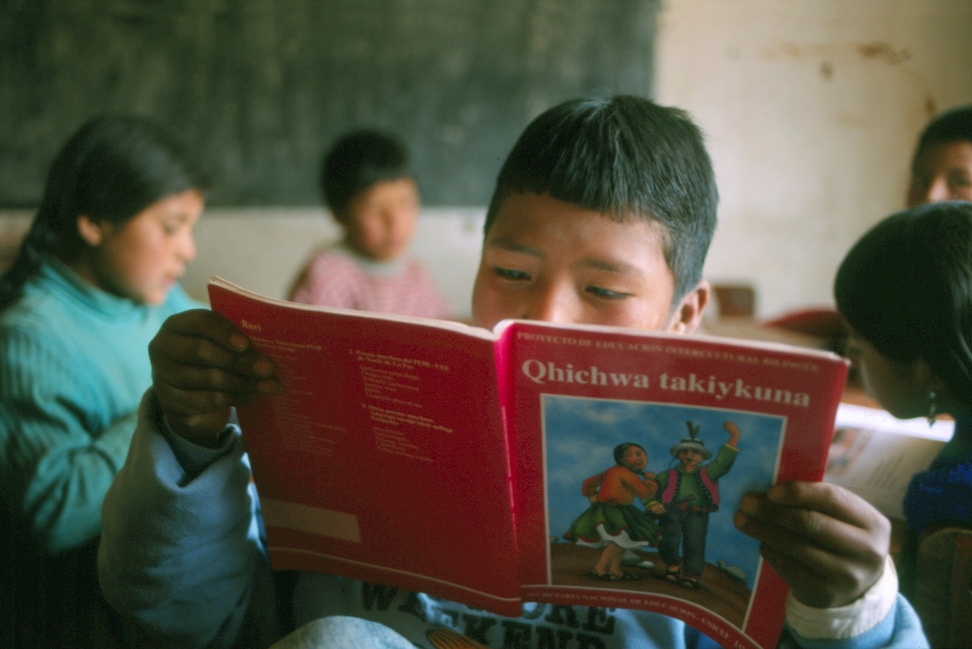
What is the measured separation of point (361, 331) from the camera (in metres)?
0.55

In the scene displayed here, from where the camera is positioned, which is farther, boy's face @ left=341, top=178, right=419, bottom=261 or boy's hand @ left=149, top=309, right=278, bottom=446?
boy's face @ left=341, top=178, right=419, bottom=261

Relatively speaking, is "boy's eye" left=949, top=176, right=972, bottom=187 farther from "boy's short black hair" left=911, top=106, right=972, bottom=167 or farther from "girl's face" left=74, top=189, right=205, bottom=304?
"girl's face" left=74, top=189, right=205, bottom=304

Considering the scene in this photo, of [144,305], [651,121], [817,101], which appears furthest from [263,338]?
[817,101]

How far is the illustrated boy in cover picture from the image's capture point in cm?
52

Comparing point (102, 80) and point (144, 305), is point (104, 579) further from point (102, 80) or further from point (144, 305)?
point (102, 80)

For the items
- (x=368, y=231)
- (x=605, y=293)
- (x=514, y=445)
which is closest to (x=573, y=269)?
(x=605, y=293)

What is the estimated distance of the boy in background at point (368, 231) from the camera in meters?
2.14

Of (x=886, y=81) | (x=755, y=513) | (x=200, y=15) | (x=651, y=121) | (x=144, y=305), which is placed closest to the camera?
(x=755, y=513)

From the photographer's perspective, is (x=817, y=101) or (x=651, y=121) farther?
(x=817, y=101)

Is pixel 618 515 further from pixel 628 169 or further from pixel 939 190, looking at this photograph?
pixel 939 190

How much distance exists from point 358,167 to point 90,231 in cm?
107

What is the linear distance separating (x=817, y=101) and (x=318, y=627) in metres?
2.73

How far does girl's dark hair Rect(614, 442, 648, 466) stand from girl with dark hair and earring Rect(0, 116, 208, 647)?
0.63 m

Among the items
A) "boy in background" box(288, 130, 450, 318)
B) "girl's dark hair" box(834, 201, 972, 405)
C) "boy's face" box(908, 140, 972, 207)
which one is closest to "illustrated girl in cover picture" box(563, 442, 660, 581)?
"girl's dark hair" box(834, 201, 972, 405)
